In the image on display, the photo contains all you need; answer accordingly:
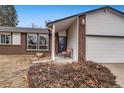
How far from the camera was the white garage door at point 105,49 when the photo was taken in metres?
17.1

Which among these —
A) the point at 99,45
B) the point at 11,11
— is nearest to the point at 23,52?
the point at 99,45

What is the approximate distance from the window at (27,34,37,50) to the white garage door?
897cm

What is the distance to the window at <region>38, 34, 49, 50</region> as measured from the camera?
24.6 m

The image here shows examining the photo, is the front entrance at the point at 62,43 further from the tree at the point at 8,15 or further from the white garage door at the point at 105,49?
the tree at the point at 8,15

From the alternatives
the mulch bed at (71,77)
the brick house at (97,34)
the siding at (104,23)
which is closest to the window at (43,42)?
the brick house at (97,34)

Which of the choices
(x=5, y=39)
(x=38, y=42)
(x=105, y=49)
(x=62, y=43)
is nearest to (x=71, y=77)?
(x=105, y=49)

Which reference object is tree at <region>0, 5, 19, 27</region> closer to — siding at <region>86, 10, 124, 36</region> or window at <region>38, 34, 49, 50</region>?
window at <region>38, 34, 49, 50</region>

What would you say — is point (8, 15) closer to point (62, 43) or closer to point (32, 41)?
point (32, 41)

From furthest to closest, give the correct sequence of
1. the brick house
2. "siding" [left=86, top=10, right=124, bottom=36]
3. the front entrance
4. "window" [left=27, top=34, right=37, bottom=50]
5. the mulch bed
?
1. "window" [left=27, top=34, right=37, bottom=50]
2. the front entrance
3. "siding" [left=86, top=10, right=124, bottom=36]
4. the brick house
5. the mulch bed

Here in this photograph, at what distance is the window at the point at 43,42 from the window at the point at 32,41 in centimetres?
46

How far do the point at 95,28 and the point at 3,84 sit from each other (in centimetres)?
941

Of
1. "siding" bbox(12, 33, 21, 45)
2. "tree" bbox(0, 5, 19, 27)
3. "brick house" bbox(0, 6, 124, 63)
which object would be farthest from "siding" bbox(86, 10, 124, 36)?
"tree" bbox(0, 5, 19, 27)

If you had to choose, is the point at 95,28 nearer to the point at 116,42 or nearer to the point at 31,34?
the point at 116,42

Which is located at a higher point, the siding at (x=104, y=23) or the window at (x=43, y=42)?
the siding at (x=104, y=23)
